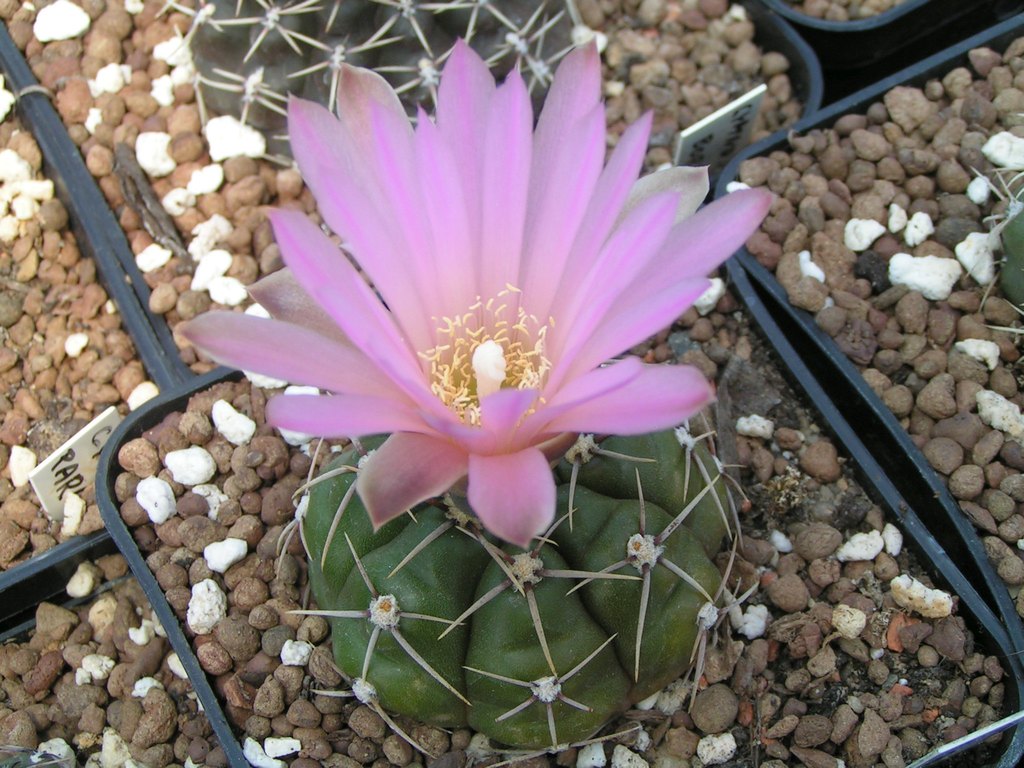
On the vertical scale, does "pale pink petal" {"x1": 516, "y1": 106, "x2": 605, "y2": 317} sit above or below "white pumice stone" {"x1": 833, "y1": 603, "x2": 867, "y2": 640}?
above

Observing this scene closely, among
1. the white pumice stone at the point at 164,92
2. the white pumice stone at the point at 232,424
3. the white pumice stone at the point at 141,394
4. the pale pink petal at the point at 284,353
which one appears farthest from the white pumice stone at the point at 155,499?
the white pumice stone at the point at 164,92

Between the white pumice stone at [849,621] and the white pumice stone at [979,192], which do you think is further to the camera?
the white pumice stone at [979,192]

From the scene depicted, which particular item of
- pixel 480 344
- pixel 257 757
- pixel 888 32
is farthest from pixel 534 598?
pixel 888 32

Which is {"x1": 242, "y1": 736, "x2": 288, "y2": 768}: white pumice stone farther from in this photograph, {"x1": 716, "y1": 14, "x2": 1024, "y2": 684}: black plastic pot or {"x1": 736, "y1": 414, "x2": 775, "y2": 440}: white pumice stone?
{"x1": 716, "y1": 14, "x2": 1024, "y2": 684}: black plastic pot

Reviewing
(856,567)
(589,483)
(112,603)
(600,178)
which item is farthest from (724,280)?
(112,603)

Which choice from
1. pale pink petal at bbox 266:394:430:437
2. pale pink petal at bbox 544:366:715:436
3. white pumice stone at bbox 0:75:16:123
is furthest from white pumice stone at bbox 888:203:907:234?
white pumice stone at bbox 0:75:16:123

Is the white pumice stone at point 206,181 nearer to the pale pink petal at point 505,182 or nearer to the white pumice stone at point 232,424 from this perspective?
the white pumice stone at point 232,424
